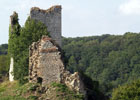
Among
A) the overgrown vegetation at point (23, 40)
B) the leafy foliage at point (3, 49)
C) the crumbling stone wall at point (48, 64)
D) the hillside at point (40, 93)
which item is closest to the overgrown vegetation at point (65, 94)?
the hillside at point (40, 93)

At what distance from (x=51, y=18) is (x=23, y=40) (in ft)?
13.8

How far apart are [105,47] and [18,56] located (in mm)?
96742

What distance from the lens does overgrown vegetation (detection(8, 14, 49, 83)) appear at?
28.8 m

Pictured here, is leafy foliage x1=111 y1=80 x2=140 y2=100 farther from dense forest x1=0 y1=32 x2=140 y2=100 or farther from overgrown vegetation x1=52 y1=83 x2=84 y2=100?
dense forest x1=0 y1=32 x2=140 y2=100

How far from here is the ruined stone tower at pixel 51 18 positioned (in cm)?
3381

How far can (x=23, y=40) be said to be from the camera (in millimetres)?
30625

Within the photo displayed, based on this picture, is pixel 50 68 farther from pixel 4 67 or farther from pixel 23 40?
pixel 4 67

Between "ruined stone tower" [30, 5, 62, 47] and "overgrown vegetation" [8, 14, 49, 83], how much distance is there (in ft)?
1.76

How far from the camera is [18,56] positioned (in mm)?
30906

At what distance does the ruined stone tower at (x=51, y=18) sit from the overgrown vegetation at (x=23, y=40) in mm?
537

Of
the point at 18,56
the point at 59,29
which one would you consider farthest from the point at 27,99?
the point at 59,29

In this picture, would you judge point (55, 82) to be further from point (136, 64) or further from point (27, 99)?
point (136, 64)

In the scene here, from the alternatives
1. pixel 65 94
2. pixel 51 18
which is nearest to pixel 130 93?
pixel 51 18

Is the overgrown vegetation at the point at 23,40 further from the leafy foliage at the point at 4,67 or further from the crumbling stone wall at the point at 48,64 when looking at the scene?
the crumbling stone wall at the point at 48,64
